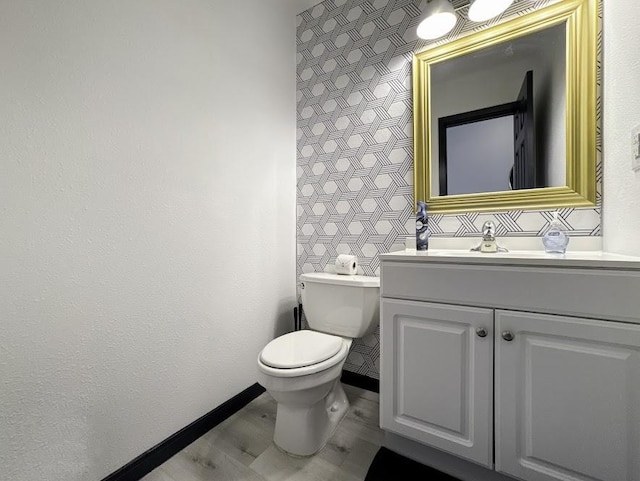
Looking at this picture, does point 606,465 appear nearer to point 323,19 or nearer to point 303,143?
point 303,143

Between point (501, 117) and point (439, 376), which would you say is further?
point (501, 117)

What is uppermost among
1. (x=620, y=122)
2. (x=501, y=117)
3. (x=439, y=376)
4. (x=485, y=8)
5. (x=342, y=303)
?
(x=485, y=8)

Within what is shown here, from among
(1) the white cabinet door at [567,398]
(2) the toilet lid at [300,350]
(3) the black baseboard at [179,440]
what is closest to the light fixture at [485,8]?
(1) the white cabinet door at [567,398]

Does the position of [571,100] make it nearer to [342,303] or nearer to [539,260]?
[539,260]

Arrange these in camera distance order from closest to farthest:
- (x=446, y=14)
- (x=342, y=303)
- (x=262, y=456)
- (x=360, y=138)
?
(x=262, y=456), (x=446, y=14), (x=342, y=303), (x=360, y=138)

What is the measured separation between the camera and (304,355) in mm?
1147

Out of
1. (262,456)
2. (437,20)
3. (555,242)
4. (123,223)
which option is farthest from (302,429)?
(437,20)

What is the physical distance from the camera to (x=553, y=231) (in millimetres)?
1059

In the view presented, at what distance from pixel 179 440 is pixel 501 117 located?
2027 millimetres

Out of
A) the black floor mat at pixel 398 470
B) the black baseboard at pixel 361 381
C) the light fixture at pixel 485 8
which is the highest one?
the light fixture at pixel 485 8

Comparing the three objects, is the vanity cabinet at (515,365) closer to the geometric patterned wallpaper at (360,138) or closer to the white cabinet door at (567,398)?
the white cabinet door at (567,398)

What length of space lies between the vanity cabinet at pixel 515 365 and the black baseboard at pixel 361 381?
0.49m

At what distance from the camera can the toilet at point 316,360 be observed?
109cm

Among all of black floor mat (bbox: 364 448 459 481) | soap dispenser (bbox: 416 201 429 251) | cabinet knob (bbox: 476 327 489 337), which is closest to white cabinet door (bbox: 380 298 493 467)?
cabinet knob (bbox: 476 327 489 337)
